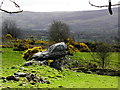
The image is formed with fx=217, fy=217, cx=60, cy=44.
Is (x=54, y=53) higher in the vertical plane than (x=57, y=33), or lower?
higher

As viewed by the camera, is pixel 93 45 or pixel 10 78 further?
pixel 93 45

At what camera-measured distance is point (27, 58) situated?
3422 centimetres

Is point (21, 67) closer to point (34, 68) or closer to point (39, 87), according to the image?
point (34, 68)

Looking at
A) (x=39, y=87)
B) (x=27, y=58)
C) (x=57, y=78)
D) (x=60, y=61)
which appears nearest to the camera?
(x=39, y=87)

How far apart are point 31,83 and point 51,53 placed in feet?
31.2

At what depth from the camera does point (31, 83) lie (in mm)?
17203

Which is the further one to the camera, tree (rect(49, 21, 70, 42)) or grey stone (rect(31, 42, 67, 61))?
tree (rect(49, 21, 70, 42))

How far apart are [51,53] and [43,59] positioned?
1320 mm

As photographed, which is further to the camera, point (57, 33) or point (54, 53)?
point (57, 33)

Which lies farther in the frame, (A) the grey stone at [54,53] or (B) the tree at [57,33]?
(B) the tree at [57,33]

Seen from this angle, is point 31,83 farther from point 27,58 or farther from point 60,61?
point 27,58

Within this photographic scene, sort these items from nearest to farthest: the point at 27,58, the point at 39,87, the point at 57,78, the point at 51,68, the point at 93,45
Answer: the point at 39,87
the point at 57,78
the point at 51,68
the point at 27,58
the point at 93,45

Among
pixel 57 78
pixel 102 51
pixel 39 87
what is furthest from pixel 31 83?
pixel 102 51

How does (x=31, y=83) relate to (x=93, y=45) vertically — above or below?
above
